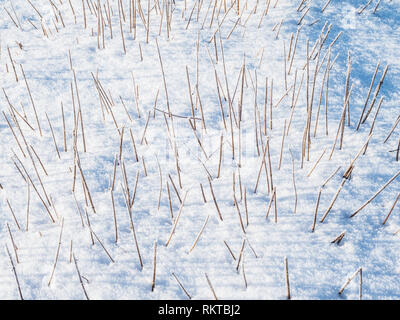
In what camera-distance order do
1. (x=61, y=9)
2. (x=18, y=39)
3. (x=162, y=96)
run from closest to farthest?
(x=162, y=96) → (x=18, y=39) → (x=61, y=9)

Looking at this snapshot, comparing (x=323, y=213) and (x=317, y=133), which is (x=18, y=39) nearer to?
(x=317, y=133)

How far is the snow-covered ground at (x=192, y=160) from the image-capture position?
1211 mm

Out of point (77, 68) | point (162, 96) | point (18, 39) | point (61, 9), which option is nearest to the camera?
point (162, 96)

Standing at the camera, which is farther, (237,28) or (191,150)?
(237,28)

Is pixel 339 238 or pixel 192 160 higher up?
pixel 192 160

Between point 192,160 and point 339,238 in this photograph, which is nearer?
point 339,238

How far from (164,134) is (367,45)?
1430 millimetres

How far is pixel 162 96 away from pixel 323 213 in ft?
3.37

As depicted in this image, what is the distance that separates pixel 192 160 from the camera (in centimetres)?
156

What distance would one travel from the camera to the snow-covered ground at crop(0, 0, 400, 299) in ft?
3.97

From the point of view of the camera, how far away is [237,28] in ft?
7.39

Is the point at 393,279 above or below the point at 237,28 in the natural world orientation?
below

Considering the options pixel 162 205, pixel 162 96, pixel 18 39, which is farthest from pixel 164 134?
pixel 18 39
